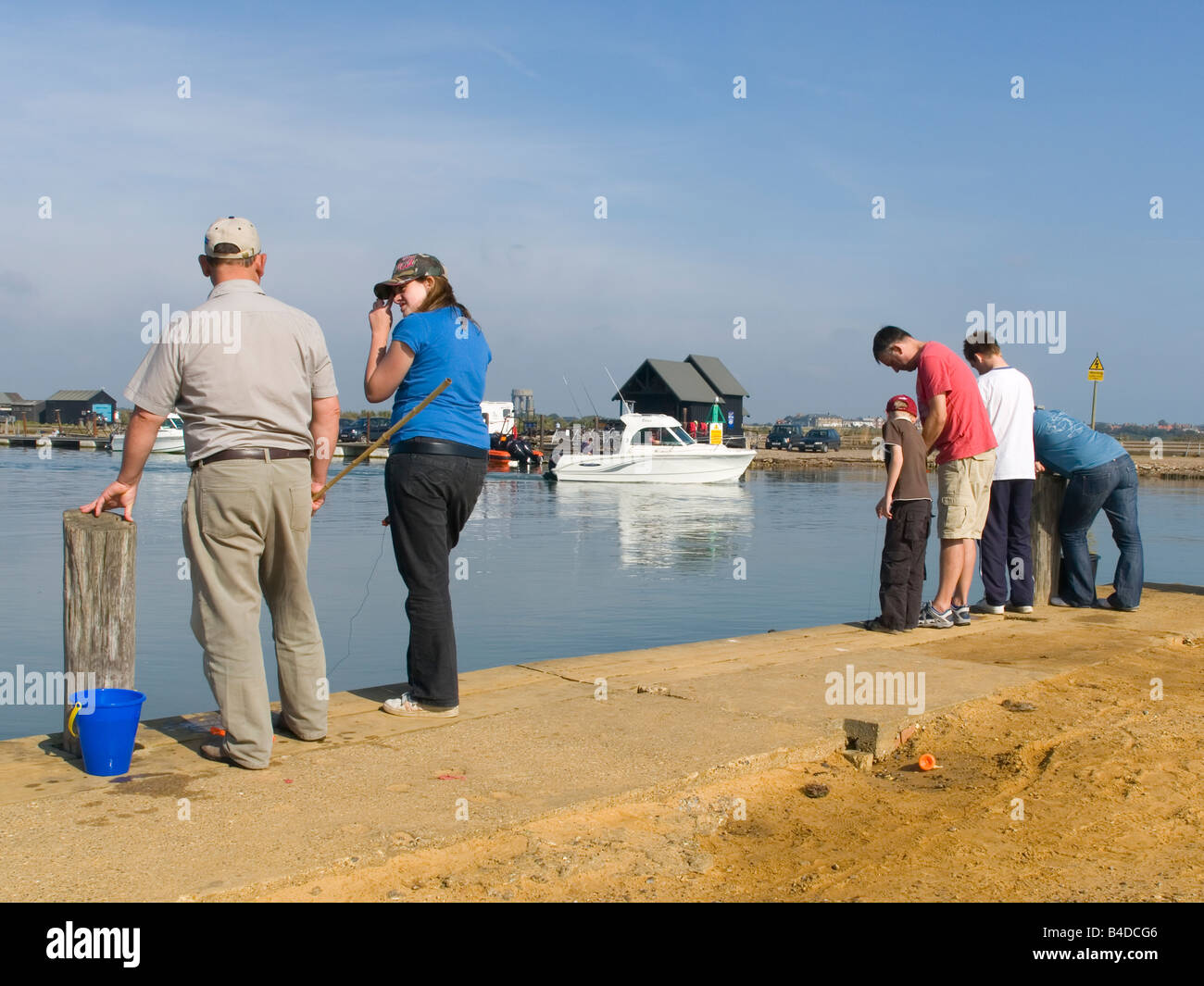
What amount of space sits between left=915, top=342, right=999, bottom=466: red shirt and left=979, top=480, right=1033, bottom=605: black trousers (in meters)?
0.66

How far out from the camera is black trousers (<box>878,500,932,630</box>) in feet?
22.3

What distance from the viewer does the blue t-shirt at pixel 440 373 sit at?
4.48 m

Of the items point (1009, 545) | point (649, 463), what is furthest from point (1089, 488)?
point (649, 463)

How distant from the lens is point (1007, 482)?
7395 millimetres

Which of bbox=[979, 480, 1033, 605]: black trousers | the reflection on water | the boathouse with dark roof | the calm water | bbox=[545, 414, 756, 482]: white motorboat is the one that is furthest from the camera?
the boathouse with dark roof

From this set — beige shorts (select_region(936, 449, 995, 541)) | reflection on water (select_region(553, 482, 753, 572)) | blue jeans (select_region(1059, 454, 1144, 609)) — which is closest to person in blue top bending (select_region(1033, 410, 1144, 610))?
blue jeans (select_region(1059, 454, 1144, 609))

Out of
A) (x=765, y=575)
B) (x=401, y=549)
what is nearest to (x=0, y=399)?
(x=765, y=575)

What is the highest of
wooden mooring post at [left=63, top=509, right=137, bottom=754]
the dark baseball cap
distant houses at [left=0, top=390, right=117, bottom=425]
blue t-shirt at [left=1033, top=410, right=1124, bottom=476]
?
distant houses at [left=0, top=390, right=117, bottom=425]

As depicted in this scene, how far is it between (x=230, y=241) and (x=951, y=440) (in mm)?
4660

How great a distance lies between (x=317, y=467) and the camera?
4.28 metres

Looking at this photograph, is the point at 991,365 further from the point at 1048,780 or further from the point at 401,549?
the point at 401,549

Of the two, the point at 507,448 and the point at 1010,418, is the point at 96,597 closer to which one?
the point at 1010,418

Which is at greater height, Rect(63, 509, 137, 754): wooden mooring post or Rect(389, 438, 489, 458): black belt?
Rect(389, 438, 489, 458): black belt

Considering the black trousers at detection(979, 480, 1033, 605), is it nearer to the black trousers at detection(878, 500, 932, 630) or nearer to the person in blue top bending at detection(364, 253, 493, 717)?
the black trousers at detection(878, 500, 932, 630)
